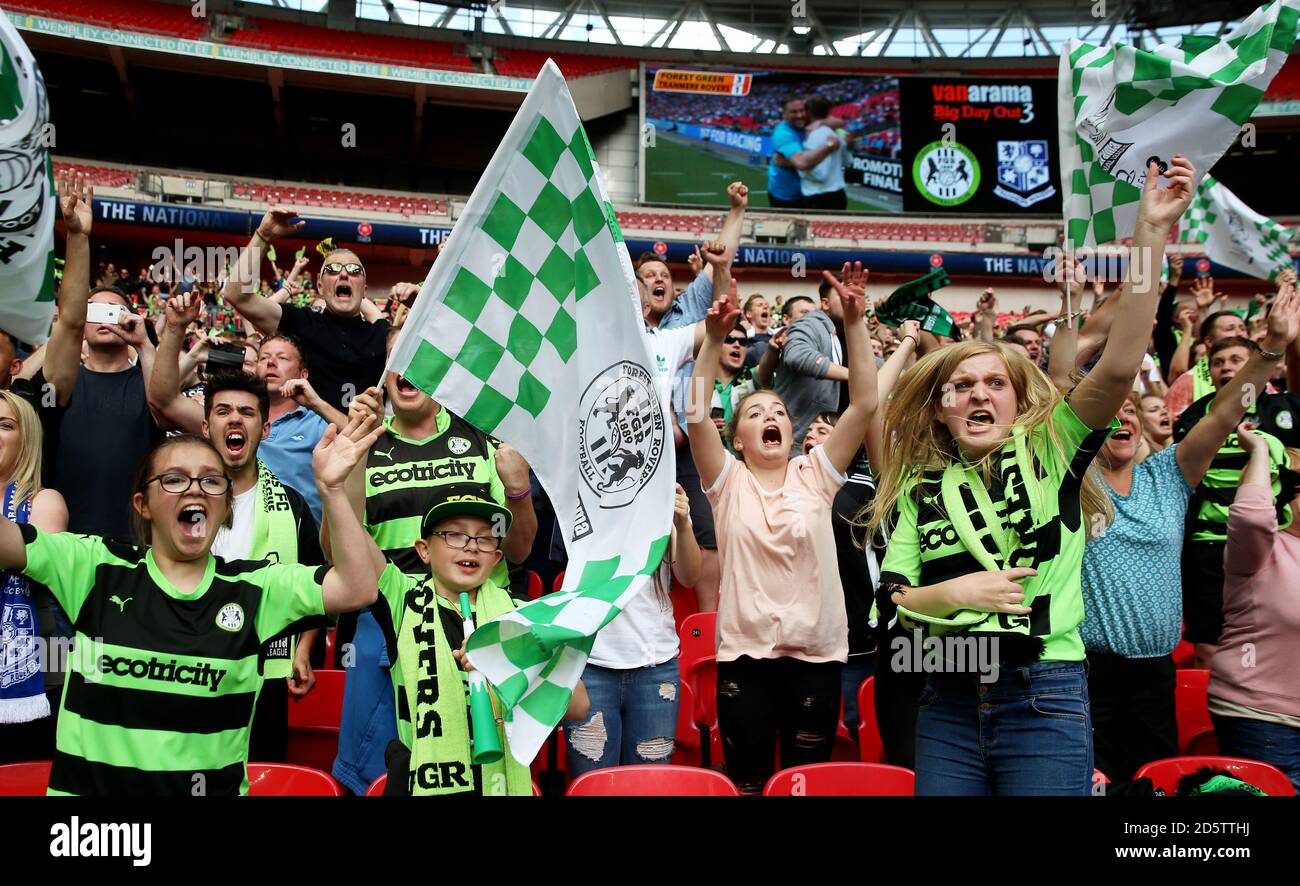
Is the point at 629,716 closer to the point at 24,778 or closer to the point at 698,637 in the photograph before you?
the point at 698,637

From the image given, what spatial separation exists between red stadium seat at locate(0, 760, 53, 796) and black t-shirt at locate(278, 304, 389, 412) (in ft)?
7.95

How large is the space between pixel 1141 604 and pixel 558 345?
2.24m

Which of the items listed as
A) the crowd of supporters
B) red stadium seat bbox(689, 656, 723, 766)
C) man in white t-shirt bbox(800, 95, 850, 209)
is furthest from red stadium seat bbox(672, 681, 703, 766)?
man in white t-shirt bbox(800, 95, 850, 209)

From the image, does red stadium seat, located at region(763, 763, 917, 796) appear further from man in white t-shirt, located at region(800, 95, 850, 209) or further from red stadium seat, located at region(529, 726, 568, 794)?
man in white t-shirt, located at region(800, 95, 850, 209)

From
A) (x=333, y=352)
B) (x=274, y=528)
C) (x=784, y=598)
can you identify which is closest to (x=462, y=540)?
(x=274, y=528)

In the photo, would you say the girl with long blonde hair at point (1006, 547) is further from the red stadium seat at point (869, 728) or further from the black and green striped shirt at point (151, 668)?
the black and green striped shirt at point (151, 668)

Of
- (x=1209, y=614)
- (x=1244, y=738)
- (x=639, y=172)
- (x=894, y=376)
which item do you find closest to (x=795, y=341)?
(x=894, y=376)

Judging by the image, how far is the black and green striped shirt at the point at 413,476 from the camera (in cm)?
345

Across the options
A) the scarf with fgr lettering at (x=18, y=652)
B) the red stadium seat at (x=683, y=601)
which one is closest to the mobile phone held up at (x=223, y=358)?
the scarf with fgr lettering at (x=18, y=652)

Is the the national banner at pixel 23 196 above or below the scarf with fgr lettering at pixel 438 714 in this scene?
above

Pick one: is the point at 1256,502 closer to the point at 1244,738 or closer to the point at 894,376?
the point at 1244,738

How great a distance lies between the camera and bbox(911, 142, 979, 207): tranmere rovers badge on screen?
23797 millimetres

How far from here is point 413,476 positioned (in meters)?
3.54
